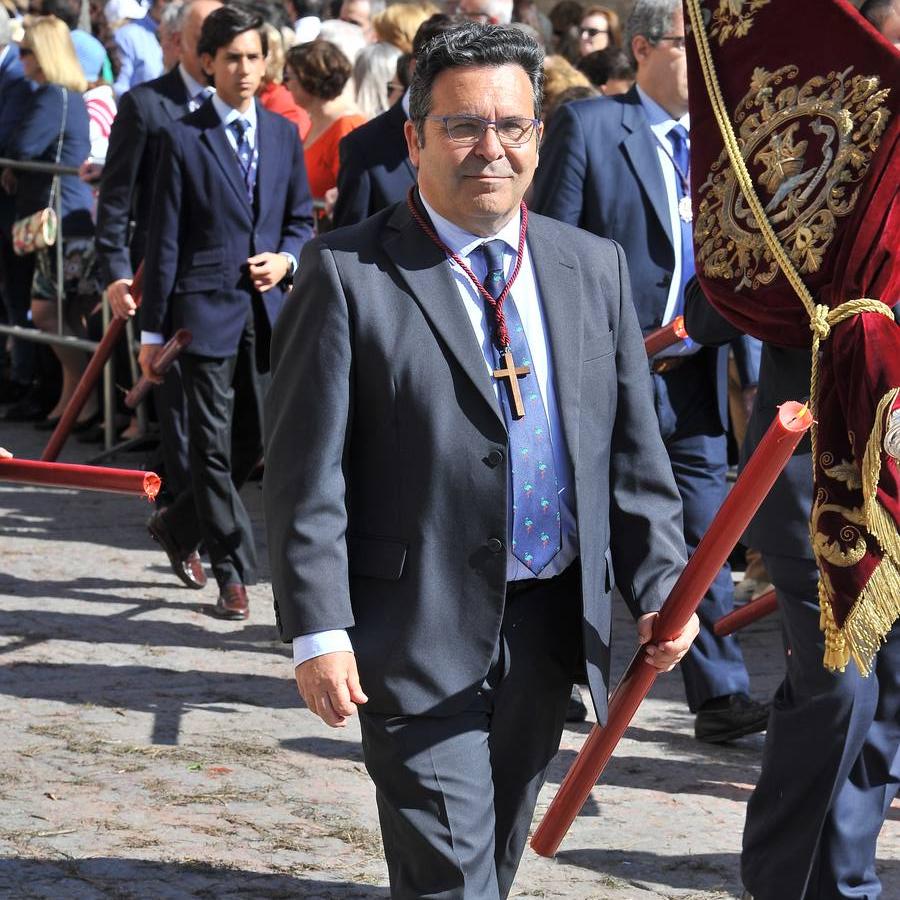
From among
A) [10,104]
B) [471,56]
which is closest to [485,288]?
[471,56]

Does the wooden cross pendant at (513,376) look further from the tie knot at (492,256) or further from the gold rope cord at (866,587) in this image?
the gold rope cord at (866,587)

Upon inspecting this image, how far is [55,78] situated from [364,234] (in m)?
8.00

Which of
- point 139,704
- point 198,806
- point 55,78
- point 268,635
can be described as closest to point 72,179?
point 55,78

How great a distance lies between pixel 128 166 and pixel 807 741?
15.4 ft

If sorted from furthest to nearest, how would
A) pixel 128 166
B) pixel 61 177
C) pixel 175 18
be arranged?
pixel 61 177
pixel 175 18
pixel 128 166

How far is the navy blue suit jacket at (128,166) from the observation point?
779 cm

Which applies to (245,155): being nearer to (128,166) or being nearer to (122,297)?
(128,166)

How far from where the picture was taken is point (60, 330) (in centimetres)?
1090

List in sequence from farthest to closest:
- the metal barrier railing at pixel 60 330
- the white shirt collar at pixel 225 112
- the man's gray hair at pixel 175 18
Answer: the metal barrier railing at pixel 60 330 → the man's gray hair at pixel 175 18 → the white shirt collar at pixel 225 112

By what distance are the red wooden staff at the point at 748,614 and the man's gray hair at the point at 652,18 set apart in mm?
1827

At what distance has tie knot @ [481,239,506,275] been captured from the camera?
11.3 feet

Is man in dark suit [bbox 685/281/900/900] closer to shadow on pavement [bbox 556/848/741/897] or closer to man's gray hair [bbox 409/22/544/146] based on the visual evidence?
→ shadow on pavement [bbox 556/848/741/897]

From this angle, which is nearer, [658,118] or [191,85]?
[658,118]

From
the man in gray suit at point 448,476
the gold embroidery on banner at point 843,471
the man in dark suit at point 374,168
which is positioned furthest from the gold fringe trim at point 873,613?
the man in dark suit at point 374,168
